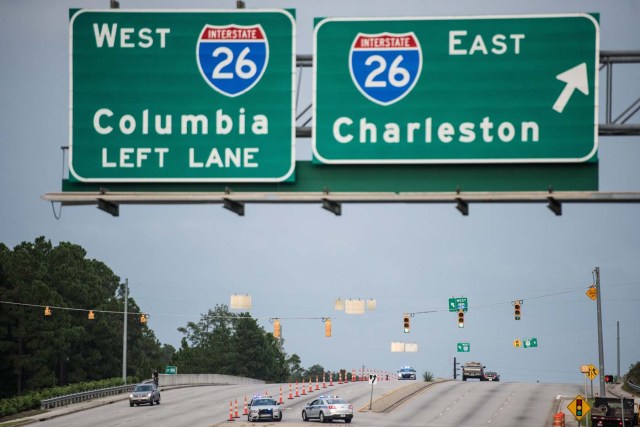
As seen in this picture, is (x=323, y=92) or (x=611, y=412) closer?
(x=323, y=92)

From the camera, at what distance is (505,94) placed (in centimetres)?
1611

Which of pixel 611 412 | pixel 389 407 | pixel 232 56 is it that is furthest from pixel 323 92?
pixel 389 407

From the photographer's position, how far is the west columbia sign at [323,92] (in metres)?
16.0

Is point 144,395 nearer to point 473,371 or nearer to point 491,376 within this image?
point 473,371

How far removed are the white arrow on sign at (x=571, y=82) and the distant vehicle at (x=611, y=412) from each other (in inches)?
1832

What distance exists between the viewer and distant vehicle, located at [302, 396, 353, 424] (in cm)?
6594

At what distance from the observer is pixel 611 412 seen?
197 feet

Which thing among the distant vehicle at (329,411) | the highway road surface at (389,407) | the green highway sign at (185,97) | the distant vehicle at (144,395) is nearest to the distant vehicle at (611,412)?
the highway road surface at (389,407)

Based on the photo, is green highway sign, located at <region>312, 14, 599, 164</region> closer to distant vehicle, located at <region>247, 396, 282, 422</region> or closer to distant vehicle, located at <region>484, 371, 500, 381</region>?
distant vehicle, located at <region>247, 396, 282, 422</region>

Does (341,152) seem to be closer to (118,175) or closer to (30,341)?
(118,175)

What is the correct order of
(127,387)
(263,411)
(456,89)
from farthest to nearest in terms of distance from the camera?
(127,387)
(263,411)
(456,89)

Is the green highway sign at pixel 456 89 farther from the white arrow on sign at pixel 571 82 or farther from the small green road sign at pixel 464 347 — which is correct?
the small green road sign at pixel 464 347

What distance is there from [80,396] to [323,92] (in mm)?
73406

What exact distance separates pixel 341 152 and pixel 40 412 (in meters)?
65.3
